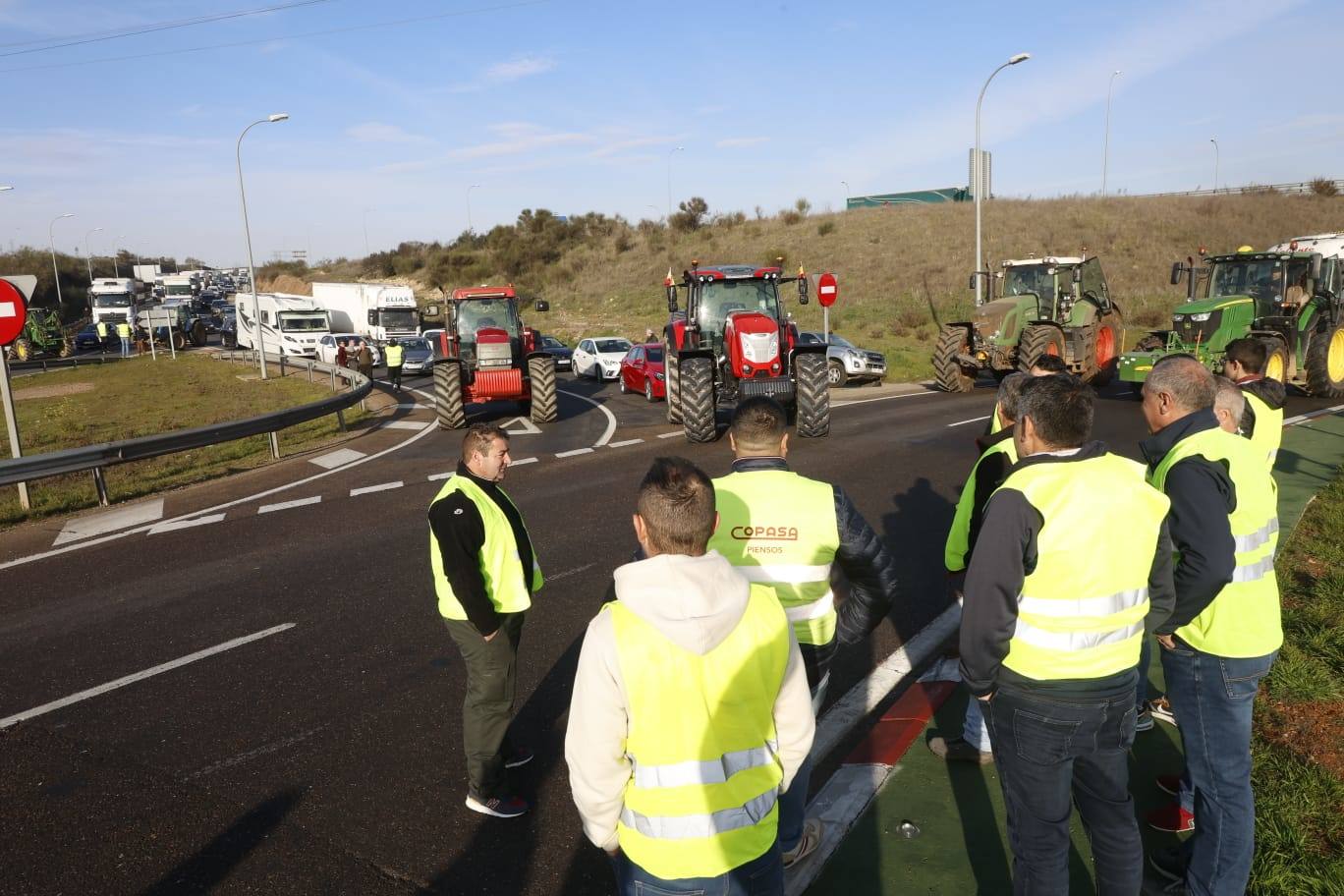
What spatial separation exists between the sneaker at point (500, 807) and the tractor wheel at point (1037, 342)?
602 inches

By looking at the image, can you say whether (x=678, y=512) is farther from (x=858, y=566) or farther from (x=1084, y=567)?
(x=1084, y=567)

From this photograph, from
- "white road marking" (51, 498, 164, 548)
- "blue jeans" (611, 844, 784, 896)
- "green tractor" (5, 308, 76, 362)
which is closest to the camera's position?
"blue jeans" (611, 844, 784, 896)

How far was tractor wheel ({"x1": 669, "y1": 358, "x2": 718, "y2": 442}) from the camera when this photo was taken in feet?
44.5

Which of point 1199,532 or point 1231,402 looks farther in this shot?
point 1231,402

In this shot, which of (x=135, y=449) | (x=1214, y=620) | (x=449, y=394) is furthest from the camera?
(x=449, y=394)

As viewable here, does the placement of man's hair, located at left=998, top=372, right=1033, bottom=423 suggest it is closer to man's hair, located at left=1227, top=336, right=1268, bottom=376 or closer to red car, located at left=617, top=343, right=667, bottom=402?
man's hair, located at left=1227, top=336, right=1268, bottom=376

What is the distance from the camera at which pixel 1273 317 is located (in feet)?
52.9

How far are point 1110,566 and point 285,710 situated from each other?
4.57m

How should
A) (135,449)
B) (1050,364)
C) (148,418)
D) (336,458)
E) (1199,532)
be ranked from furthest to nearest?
(148,418) < (336,458) < (135,449) < (1050,364) < (1199,532)

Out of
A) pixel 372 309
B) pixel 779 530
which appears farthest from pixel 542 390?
pixel 372 309

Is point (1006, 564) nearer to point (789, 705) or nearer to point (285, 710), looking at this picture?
point (789, 705)

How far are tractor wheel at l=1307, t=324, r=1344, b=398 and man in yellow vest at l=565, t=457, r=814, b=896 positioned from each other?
59.7 ft

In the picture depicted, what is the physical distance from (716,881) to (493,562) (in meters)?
2.07

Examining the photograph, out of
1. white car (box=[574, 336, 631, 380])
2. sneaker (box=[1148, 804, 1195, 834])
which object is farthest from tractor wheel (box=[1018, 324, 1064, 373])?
sneaker (box=[1148, 804, 1195, 834])
